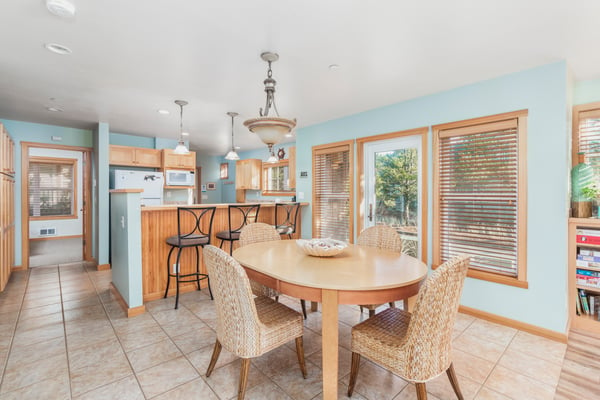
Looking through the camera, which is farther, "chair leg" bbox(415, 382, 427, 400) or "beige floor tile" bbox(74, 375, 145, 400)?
"beige floor tile" bbox(74, 375, 145, 400)

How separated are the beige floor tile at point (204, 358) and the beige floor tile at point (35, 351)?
40.6 inches

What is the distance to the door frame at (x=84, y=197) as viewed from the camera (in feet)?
15.0

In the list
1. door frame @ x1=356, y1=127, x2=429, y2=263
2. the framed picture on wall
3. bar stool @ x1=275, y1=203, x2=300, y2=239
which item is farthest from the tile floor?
the framed picture on wall

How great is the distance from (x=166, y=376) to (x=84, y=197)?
15.4ft

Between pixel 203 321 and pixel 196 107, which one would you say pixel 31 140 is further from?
pixel 203 321

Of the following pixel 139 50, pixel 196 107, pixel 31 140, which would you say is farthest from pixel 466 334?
pixel 31 140

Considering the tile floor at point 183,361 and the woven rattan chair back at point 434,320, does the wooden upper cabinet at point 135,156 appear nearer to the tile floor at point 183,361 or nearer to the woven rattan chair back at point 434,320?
the tile floor at point 183,361

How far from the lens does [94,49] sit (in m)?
2.30

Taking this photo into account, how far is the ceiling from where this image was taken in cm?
182

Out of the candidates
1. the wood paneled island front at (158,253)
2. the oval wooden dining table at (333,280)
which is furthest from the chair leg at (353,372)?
the wood paneled island front at (158,253)

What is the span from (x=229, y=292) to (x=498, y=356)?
219cm

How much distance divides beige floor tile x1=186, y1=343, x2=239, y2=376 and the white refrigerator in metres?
3.61

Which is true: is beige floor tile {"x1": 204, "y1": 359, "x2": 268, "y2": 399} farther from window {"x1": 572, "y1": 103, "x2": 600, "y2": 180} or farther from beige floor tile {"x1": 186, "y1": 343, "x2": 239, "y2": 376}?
window {"x1": 572, "y1": 103, "x2": 600, "y2": 180}

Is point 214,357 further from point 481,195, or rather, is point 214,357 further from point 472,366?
point 481,195
